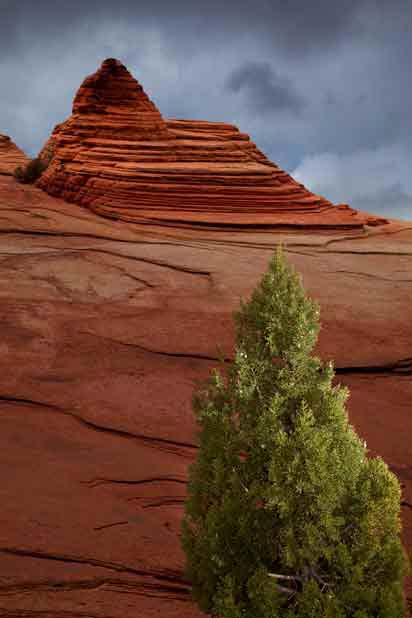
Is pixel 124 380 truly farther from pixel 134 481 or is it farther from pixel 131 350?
pixel 134 481

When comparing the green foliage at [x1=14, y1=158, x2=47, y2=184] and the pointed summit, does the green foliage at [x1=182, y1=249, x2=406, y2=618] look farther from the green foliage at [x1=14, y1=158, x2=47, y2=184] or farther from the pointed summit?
the pointed summit

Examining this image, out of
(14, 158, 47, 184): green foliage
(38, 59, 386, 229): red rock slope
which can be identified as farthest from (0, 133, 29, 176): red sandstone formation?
(38, 59, 386, 229): red rock slope

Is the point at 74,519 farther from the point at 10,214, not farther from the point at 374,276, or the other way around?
the point at 10,214

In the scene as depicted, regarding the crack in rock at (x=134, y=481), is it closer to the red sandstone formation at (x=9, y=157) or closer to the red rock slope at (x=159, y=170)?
the red rock slope at (x=159, y=170)

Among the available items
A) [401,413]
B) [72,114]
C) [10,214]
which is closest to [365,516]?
[401,413]

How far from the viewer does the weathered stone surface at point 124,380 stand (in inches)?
269

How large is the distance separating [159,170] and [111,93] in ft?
19.1

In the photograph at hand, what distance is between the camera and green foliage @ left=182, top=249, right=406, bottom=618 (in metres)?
4.87

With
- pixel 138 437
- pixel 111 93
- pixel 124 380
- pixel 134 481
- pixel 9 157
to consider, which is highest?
pixel 111 93

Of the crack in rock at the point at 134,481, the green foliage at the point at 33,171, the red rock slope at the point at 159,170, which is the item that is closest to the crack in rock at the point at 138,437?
the crack in rock at the point at 134,481

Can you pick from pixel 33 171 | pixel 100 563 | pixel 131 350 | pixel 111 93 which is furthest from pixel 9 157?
pixel 100 563

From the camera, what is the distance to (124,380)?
32.2 ft

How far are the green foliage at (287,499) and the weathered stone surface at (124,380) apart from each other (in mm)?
2052

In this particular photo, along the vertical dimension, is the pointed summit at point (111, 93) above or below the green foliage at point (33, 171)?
above
